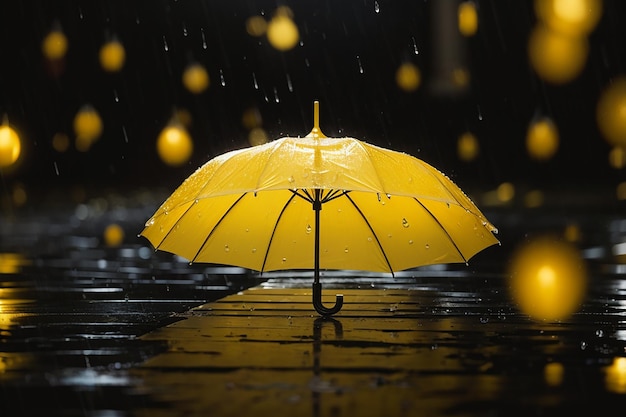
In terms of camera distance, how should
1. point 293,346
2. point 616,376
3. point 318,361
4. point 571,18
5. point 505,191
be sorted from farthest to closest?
point 505,191
point 571,18
point 293,346
point 318,361
point 616,376

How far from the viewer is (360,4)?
63.5ft

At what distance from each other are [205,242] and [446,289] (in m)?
2.99

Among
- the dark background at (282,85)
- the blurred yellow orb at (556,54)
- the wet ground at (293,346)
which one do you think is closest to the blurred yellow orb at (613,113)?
the dark background at (282,85)

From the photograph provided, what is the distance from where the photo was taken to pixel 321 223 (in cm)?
599

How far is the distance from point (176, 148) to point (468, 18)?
6027 mm

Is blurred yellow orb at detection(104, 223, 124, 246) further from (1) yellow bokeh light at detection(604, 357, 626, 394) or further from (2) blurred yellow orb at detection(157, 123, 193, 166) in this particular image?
(1) yellow bokeh light at detection(604, 357, 626, 394)

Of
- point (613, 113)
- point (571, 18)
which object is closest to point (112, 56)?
point (571, 18)

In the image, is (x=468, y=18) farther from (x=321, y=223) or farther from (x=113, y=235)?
(x=321, y=223)

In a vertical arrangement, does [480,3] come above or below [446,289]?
above

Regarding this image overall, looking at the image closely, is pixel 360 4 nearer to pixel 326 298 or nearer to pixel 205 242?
pixel 326 298

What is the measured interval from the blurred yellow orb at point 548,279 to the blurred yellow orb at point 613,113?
10.1 metres

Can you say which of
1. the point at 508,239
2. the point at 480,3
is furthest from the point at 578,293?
the point at 480,3

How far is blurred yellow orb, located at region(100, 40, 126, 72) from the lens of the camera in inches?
805

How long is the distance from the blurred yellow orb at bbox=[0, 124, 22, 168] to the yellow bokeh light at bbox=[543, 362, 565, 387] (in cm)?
1540
